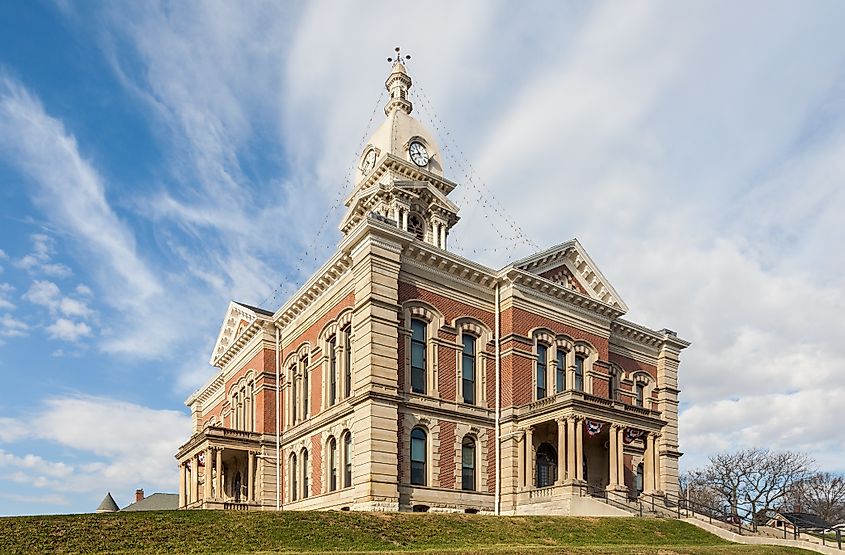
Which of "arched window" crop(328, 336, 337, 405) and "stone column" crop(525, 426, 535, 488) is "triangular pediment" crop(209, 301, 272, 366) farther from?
"stone column" crop(525, 426, 535, 488)

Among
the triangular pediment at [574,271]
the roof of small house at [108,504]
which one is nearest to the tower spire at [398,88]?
the triangular pediment at [574,271]

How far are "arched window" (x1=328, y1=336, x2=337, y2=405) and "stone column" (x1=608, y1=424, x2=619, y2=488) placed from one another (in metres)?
11.9

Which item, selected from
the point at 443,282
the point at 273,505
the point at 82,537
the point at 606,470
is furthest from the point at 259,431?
the point at 82,537

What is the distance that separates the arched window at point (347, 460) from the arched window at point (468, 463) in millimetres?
4795

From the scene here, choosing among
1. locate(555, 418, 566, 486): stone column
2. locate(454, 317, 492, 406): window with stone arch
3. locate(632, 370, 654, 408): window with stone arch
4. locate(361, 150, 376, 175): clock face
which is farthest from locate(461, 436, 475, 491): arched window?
locate(361, 150, 376, 175): clock face

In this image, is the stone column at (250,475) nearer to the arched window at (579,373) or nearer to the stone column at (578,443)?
the arched window at (579,373)

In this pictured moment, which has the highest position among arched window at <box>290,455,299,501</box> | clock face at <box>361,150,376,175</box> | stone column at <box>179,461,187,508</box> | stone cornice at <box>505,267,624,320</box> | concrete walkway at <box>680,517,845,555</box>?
clock face at <box>361,150,376,175</box>

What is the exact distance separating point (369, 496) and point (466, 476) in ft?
18.5

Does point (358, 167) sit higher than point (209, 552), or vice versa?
point (358, 167)

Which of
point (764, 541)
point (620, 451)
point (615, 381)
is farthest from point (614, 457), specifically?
point (615, 381)

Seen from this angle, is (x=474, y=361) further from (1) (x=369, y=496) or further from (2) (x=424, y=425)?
(1) (x=369, y=496)

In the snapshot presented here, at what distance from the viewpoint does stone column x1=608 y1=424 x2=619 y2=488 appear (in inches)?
1236

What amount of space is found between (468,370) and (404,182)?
1501 cm

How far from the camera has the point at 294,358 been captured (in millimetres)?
38344
